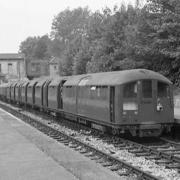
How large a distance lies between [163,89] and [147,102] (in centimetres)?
86

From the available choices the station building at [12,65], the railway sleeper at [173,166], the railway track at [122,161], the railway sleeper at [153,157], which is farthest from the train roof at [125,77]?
the station building at [12,65]

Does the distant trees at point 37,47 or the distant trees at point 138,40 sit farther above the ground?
the distant trees at point 37,47

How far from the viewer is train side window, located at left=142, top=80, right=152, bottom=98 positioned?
1581 cm

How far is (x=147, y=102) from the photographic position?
15.8 metres

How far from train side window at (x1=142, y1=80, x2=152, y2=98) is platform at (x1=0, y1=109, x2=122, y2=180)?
353 cm

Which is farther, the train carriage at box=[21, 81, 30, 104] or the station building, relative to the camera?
the station building

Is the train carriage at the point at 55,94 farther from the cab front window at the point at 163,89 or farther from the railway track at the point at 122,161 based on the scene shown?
the cab front window at the point at 163,89

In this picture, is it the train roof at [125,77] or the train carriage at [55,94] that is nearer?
the train roof at [125,77]

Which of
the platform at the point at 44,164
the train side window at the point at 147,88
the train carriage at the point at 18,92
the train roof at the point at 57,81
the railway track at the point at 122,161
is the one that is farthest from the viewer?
the train carriage at the point at 18,92

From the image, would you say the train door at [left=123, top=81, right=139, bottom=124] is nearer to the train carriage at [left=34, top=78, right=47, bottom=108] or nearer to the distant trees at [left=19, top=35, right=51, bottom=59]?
the train carriage at [left=34, top=78, right=47, bottom=108]

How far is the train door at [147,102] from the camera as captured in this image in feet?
51.5

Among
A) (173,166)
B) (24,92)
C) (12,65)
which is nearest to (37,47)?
(12,65)

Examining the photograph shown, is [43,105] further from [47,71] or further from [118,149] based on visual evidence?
[47,71]

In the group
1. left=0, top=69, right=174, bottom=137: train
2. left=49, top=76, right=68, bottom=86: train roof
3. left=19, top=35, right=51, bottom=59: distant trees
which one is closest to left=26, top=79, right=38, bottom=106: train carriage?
left=49, top=76, right=68, bottom=86: train roof
